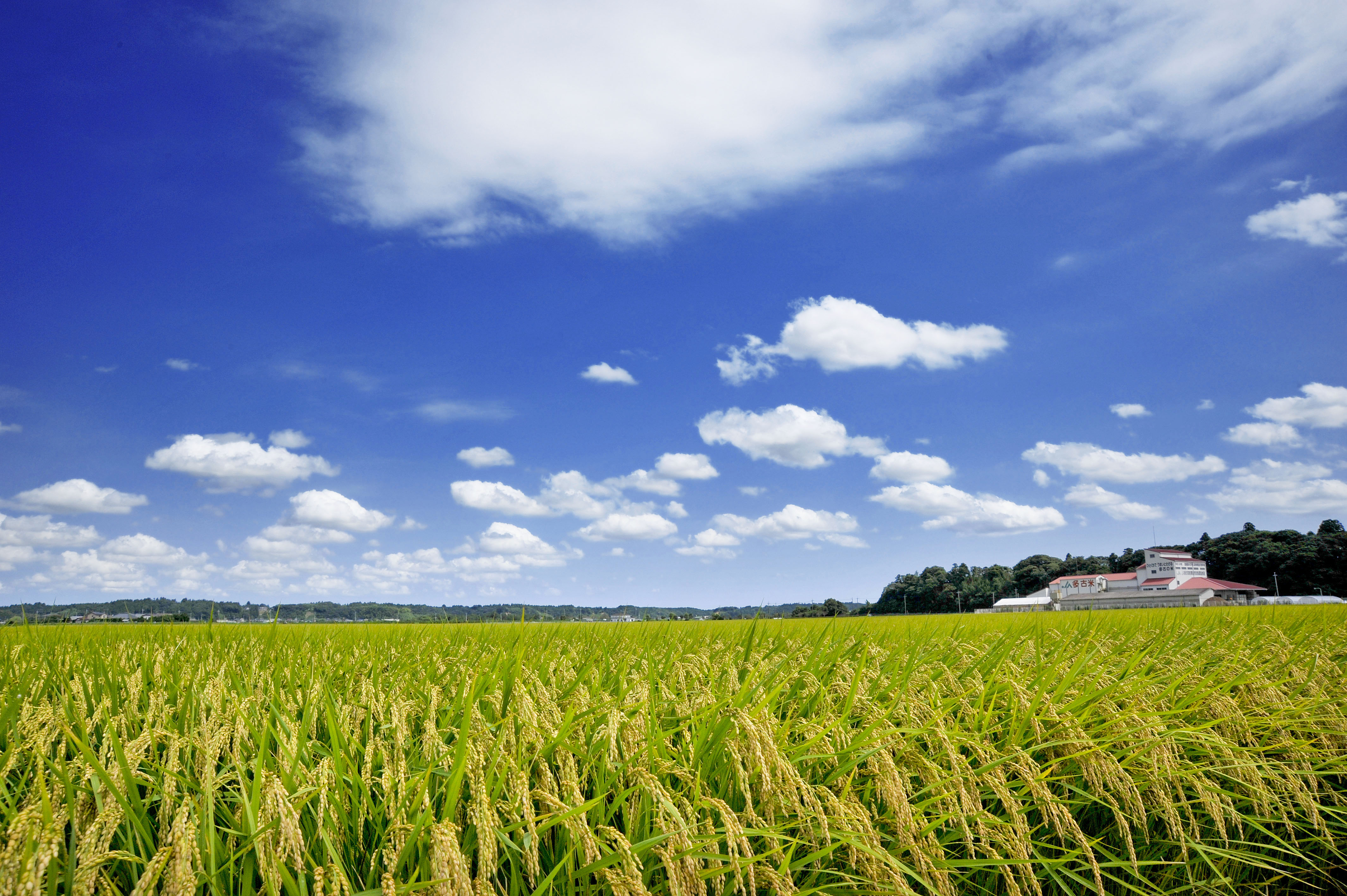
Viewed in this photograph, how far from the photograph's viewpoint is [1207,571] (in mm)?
111750

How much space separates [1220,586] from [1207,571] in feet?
66.0

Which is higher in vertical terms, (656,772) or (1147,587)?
(656,772)

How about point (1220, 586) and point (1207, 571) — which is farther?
point (1207, 571)

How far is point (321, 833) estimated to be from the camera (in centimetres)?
226

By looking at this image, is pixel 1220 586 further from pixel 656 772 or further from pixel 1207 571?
pixel 656 772

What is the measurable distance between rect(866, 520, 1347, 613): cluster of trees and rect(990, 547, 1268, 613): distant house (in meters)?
2.06

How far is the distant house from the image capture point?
271 feet

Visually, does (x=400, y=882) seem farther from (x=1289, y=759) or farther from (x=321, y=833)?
(x=1289, y=759)

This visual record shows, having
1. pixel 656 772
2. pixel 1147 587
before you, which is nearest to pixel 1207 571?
pixel 1147 587

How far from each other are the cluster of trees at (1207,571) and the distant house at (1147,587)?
2.06 meters

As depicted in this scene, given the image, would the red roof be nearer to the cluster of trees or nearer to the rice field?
the cluster of trees

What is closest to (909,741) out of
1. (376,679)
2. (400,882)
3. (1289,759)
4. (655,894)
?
(655,894)

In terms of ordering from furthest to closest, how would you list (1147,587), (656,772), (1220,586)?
(1147,587) < (1220,586) < (656,772)

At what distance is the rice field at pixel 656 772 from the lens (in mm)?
2248
